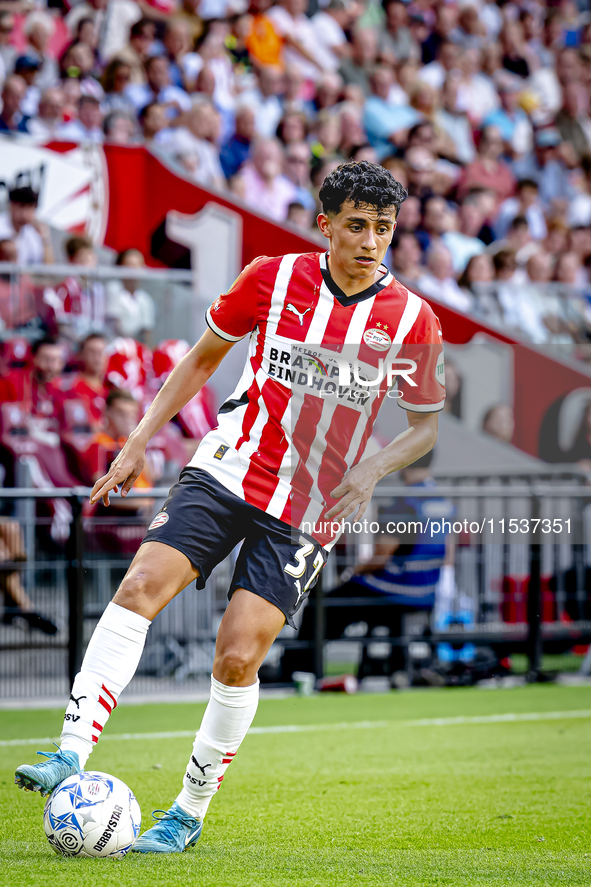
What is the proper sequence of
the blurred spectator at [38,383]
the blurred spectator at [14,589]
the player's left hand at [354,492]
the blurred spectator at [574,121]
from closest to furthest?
the player's left hand at [354,492] → the blurred spectator at [14,589] → the blurred spectator at [38,383] → the blurred spectator at [574,121]

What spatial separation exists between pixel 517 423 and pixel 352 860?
831cm

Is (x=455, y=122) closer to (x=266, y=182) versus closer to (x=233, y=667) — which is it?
(x=266, y=182)

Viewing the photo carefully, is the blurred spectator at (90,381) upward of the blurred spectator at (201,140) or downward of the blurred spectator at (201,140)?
downward

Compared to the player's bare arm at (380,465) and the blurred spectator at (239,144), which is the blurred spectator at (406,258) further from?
the player's bare arm at (380,465)

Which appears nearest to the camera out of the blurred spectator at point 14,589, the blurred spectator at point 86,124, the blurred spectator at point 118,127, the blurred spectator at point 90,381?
the blurred spectator at point 14,589

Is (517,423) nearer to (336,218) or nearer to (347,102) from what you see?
(347,102)

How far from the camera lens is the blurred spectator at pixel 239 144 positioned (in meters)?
13.0

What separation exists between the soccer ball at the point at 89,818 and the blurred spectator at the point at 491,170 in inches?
497

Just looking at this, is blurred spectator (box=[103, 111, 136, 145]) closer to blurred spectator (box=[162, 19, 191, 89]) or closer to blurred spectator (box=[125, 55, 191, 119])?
blurred spectator (box=[125, 55, 191, 119])

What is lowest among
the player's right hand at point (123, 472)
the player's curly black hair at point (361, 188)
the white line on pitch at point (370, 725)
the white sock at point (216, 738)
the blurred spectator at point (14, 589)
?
the white line on pitch at point (370, 725)

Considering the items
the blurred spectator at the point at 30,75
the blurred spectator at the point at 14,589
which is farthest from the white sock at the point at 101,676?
the blurred spectator at the point at 30,75

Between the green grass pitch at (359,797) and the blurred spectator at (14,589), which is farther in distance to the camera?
the blurred spectator at (14,589)

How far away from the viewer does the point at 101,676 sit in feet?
12.3

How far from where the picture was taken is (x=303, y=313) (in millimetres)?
4215
